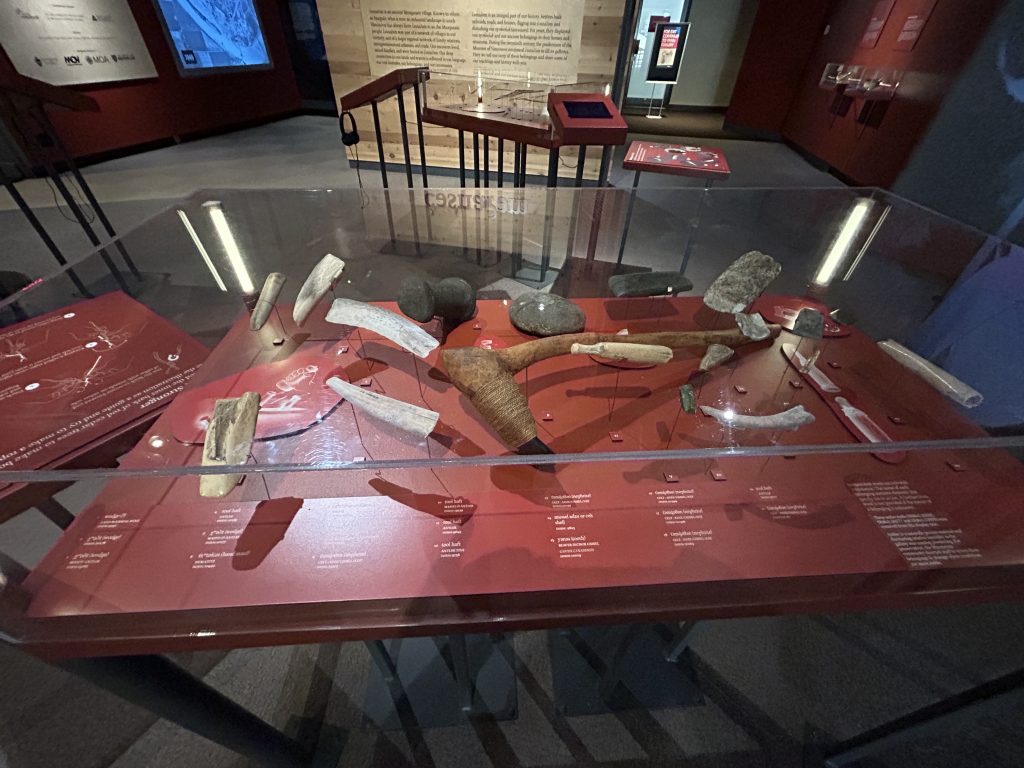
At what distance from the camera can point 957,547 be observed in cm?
105

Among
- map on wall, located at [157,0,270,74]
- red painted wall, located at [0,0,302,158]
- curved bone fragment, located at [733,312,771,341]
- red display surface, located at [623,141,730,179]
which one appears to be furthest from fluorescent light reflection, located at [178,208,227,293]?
map on wall, located at [157,0,270,74]

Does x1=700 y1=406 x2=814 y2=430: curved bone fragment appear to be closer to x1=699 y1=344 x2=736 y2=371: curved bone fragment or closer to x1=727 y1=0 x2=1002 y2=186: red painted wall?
x1=699 y1=344 x2=736 y2=371: curved bone fragment

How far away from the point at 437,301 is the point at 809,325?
1.32m

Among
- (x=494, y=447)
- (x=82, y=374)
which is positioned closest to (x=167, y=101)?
(x=82, y=374)

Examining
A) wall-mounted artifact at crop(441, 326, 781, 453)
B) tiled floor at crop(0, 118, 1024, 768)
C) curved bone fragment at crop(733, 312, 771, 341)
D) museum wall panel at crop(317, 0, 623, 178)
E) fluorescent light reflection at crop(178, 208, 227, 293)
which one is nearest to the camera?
wall-mounted artifact at crop(441, 326, 781, 453)

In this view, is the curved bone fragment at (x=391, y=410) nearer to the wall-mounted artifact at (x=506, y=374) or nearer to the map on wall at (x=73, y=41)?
the wall-mounted artifact at (x=506, y=374)

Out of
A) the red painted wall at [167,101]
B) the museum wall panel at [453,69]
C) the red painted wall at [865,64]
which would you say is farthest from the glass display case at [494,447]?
the red painted wall at [167,101]

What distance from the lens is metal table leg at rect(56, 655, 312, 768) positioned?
0.86m

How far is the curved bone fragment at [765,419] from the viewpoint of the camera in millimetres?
1248

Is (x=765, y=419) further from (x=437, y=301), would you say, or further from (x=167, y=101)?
(x=167, y=101)

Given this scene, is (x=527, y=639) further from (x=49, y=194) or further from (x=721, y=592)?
(x=49, y=194)

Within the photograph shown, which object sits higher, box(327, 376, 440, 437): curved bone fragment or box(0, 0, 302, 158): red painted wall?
box(327, 376, 440, 437): curved bone fragment

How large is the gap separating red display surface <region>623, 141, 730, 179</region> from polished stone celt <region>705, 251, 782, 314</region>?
33.5 inches

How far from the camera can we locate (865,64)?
14.7 ft
